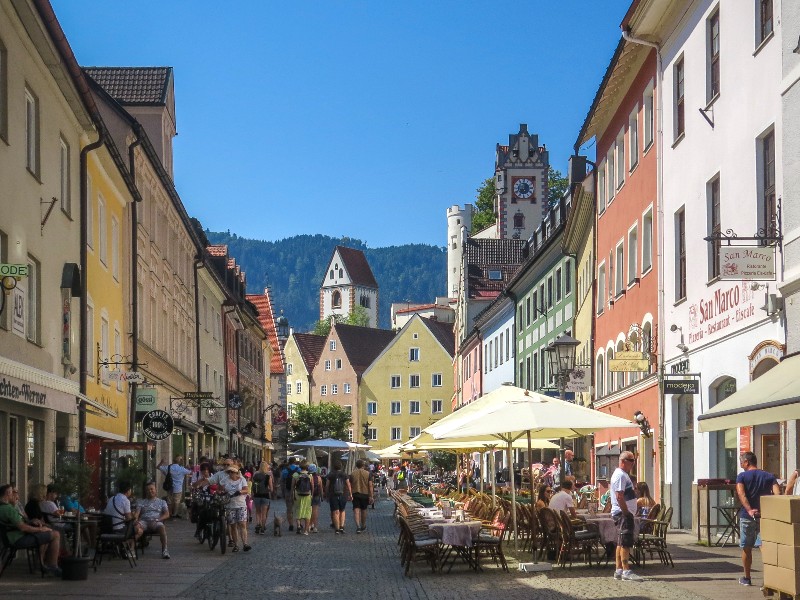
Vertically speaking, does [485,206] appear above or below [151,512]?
above

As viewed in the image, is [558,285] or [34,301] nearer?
[34,301]

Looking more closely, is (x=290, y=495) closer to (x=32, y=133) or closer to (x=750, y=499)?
(x=32, y=133)

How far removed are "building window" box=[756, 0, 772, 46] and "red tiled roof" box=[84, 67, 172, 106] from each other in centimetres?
2264

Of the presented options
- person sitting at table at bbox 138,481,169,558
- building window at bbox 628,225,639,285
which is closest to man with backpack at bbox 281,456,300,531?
building window at bbox 628,225,639,285

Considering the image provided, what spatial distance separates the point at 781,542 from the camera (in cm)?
1252

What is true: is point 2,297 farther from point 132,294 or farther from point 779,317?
point 132,294

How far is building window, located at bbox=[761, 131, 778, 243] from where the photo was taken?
19.6 meters

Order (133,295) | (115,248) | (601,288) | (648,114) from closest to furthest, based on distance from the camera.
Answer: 1. (648,114)
2. (115,248)
3. (133,295)
4. (601,288)

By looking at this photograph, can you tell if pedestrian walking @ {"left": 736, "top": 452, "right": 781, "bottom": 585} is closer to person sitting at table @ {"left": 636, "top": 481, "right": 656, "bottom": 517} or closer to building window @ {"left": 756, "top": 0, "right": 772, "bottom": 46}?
person sitting at table @ {"left": 636, "top": 481, "right": 656, "bottom": 517}

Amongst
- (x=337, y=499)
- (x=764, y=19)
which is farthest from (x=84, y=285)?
(x=764, y=19)

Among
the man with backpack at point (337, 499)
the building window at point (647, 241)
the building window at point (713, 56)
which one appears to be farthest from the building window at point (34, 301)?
the building window at point (647, 241)

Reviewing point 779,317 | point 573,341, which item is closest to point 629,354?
point 573,341

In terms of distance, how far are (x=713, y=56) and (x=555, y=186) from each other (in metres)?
96.4

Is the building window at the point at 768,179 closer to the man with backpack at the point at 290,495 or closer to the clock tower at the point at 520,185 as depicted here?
the man with backpack at the point at 290,495
